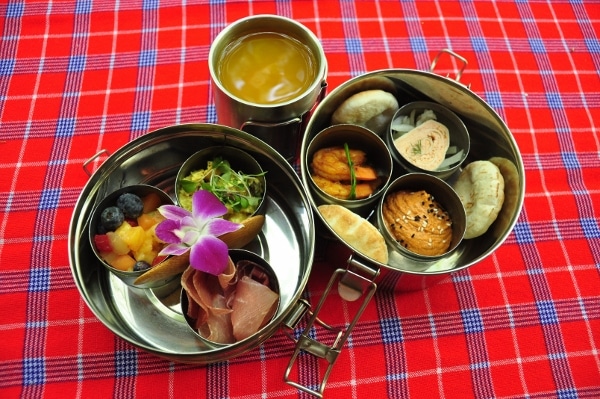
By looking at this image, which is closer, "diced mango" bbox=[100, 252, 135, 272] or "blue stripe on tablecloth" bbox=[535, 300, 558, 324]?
"diced mango" bbox=[100, 252, 135, 272]

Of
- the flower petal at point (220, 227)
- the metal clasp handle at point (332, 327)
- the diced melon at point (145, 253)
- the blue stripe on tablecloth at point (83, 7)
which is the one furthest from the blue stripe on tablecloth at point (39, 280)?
the blue stripe on tablecloth at point (83, 7)

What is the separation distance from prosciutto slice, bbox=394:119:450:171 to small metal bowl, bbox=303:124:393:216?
0.06m

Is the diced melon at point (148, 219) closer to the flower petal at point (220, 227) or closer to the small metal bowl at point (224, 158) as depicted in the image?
the small metal bowl at point (224, 158)

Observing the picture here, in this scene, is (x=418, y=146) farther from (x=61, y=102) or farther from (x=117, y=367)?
(x=61, y=102)

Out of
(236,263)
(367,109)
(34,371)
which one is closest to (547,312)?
(367,109)

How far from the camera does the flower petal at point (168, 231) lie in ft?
2.78

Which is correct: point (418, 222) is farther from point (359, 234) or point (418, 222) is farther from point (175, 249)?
point (175, 249)

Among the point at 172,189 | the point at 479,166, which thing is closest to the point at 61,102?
the point at 172,189

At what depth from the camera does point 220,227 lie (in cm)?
85

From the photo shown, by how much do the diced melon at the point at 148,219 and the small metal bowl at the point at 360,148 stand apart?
13.4 inches

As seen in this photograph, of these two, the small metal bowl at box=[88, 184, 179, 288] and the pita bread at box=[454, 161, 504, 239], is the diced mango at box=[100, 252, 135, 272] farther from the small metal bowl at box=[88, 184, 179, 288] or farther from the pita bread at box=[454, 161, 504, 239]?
the pita bread at box=[454, 161, 504, 239]

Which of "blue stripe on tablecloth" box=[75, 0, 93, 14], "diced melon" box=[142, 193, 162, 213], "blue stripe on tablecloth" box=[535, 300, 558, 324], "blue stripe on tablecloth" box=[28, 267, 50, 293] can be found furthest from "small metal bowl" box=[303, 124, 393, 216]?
"blue stripe on tablecloth" box=[75, 0, 93, 14]

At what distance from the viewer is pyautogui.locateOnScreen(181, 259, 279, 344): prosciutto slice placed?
2.90 ft

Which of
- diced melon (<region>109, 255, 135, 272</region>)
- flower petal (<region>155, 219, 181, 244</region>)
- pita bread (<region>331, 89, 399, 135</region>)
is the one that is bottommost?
diced melon (<region>109, 255, 135, 272</region>)
